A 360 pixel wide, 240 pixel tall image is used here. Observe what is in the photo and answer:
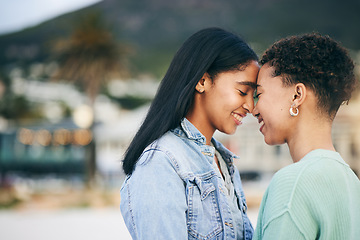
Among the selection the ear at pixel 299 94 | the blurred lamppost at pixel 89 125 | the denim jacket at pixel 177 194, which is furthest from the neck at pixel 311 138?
the blurred lamppost at pixel 89 125

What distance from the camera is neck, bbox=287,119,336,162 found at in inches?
75.0

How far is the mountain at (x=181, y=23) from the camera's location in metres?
108

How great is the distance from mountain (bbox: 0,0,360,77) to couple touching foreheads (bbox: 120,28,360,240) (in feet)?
319

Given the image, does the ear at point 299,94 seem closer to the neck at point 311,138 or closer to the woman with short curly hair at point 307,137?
the woman with short curly hair at point 307,137

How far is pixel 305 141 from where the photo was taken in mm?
1929

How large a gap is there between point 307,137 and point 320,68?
1.01ft

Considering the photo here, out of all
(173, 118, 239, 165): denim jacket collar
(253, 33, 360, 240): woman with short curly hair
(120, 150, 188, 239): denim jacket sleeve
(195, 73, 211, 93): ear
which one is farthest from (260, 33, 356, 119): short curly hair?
(120, 150, 188, 239): denim jacket sleeve

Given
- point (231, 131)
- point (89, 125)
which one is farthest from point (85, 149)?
point (231, 131)

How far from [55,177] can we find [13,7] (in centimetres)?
6224

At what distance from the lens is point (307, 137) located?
193 centimetres

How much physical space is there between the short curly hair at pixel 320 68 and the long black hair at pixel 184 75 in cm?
40

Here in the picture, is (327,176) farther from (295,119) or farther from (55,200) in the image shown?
(55,200)

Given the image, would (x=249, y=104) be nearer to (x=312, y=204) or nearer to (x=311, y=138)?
(x=311, y=138)

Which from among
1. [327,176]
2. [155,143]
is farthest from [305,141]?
[155,143]
